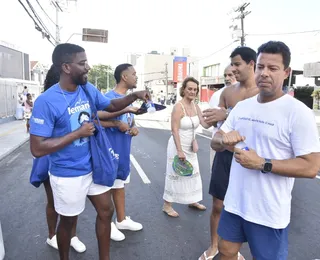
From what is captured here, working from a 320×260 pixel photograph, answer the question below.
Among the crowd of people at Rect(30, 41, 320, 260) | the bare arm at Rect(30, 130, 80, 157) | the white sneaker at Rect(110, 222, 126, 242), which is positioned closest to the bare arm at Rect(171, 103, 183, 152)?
the crowd of people at Rect(30, 41, 320, 260)

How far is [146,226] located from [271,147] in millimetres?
2388

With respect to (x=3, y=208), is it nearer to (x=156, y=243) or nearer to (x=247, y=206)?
(x=156, y=243)

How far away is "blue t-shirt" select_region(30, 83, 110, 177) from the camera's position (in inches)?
85.9

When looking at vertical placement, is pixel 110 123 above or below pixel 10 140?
above

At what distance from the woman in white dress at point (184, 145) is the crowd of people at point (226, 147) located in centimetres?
55

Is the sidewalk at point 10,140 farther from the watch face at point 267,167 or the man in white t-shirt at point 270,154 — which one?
the watch face at point 267,167

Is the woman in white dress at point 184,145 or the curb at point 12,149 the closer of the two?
the woman in white dress at point 184,145

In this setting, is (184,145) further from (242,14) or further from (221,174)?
(242,14)

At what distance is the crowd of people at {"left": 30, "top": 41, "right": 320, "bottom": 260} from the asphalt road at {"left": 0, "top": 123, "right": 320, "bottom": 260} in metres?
0.23

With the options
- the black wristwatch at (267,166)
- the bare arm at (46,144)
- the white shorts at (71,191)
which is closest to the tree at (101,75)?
the white shorts at (71,191)

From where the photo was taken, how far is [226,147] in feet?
6.48

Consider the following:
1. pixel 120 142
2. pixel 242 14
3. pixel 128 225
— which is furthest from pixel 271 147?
pixel 242 14

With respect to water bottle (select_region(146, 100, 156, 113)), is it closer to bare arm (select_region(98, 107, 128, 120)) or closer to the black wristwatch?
bare arm (select_region(98, 107, 128, 120))

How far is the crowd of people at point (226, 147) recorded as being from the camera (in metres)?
1.75
